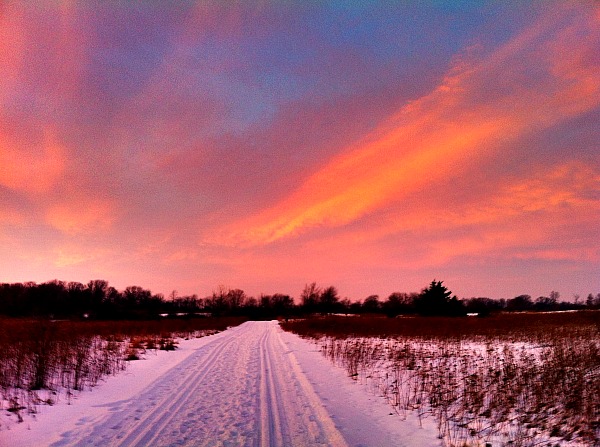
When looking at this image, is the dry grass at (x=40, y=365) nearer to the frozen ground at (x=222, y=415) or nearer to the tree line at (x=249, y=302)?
the frozen ground at (x=222, y=415)

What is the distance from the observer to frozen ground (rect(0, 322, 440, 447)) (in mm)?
5969

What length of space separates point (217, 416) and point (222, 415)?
11 cm

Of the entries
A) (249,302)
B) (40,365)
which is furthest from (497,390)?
(249,302)

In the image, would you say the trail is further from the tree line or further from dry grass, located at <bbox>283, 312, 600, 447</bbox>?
the tree line

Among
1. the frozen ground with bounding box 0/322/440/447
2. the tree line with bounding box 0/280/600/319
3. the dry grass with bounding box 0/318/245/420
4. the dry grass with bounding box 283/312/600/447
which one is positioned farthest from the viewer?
the tree line with bounding box 0/280/600/319

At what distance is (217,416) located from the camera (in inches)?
279

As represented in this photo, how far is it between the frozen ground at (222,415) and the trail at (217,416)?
2 cm

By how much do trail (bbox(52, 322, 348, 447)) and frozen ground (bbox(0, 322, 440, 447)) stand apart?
0.6 inches

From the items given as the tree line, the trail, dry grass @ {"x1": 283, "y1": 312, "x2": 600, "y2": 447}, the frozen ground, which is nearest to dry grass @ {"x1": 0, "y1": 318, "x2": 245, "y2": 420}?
the frozen ground

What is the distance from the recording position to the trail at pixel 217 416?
5867 mm

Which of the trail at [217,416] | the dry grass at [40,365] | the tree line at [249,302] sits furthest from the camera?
the tree line at [249,302]

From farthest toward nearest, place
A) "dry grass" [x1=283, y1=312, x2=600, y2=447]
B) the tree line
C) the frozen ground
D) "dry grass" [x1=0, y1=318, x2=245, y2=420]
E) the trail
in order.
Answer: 1. the tree line
2. "dry grass" [x1=0, y1=318, x2=245, y2=420]
3. "dry grass" [x1=283, y1=312, x2=600, y2=447]
4. the frozen ground
5. the trail

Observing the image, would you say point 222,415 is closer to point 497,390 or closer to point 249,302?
point 497,390

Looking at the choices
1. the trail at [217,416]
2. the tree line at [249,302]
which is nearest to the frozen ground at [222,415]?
the trail at [217,416]
